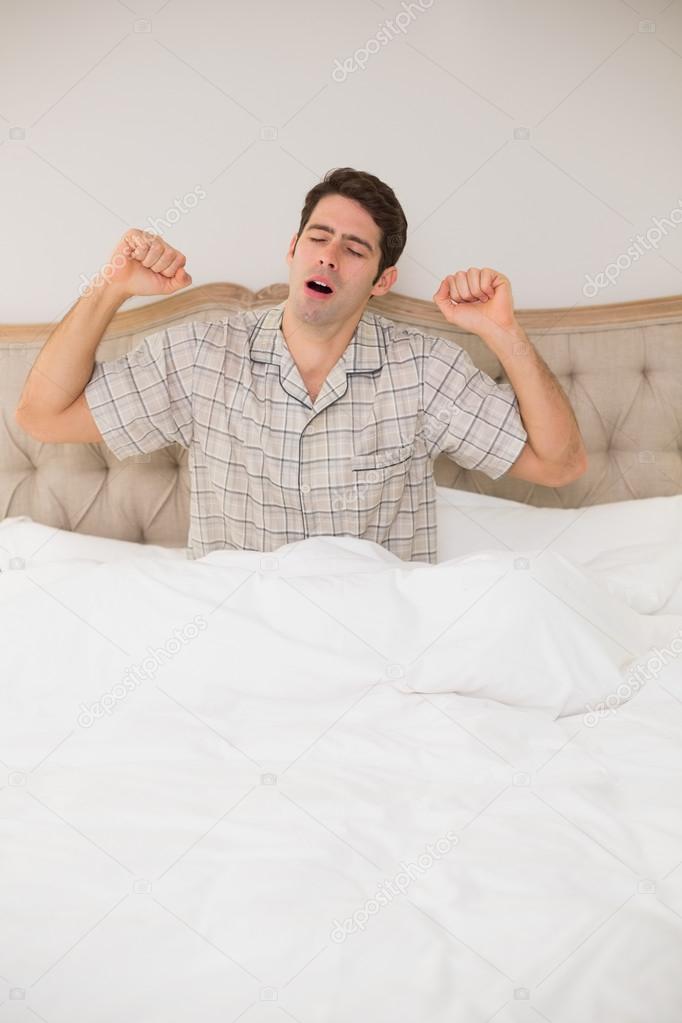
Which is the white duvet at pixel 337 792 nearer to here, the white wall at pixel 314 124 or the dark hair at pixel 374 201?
the dark hair at pixel 374 201

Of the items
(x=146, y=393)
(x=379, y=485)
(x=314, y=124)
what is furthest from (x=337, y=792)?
(x=314, y=124)

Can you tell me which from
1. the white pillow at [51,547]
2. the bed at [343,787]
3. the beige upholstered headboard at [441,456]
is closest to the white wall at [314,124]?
the beige upholstered headboard at [441,456]

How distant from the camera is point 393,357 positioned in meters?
1.56

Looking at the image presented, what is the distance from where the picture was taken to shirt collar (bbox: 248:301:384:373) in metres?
1.54

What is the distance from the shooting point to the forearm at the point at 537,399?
146 cm

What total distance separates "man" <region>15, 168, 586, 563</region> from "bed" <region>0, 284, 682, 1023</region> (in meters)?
0.27

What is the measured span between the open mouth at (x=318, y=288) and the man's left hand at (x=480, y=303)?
18 cm

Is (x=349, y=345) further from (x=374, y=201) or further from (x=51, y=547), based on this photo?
(x=51, y=547)

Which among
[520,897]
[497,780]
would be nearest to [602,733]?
[497,780]

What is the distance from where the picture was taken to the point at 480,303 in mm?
1505

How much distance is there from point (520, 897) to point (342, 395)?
96 centimetres

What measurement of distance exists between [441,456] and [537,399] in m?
0.33

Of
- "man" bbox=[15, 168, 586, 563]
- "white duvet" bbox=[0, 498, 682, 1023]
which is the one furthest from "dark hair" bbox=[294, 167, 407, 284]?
"white duvet" bbox=[0, 498, 682, 1023]

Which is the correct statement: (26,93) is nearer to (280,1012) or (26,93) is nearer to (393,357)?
(393,357)
